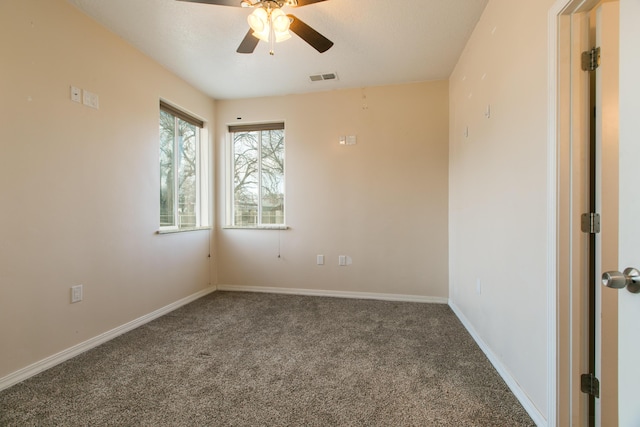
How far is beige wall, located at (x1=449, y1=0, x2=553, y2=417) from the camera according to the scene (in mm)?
1440

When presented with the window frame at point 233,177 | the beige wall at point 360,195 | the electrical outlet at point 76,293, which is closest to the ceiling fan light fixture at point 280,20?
the beige wall at point 360,195

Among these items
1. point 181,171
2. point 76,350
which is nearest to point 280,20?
point 181,171

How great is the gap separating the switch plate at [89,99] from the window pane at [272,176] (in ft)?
6.41

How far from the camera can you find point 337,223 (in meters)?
3.68

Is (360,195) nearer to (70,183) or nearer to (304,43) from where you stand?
(304,43)

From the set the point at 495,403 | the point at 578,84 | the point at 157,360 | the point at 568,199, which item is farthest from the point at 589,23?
the point at 157,360

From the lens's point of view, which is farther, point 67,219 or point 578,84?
point 67,219

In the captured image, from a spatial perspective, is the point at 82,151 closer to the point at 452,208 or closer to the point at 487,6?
the point at 487,6

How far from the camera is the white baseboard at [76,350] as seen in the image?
5.89 feet

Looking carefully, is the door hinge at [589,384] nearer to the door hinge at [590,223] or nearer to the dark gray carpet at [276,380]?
the dark gray carpet at [276,380]

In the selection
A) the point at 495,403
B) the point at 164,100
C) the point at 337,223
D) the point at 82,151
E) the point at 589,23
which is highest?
the point at 164,100

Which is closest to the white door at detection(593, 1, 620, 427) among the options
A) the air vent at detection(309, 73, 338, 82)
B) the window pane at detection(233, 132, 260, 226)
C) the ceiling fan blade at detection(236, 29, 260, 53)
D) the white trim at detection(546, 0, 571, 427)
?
the white trim at detection(546, 0, 571, 427)

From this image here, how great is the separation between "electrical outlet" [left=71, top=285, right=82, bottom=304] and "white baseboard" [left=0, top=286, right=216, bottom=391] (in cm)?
35

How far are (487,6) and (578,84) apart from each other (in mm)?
1314
